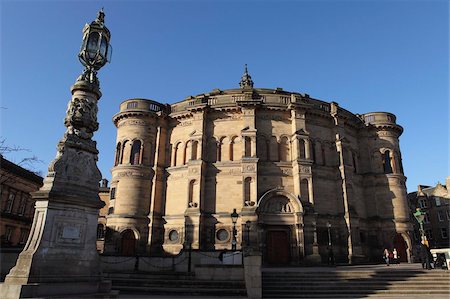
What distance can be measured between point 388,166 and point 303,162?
12.4 m

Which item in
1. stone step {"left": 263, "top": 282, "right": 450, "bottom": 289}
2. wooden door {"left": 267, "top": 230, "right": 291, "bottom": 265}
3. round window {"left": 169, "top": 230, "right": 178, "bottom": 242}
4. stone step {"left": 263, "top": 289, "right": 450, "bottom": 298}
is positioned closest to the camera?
stone step {"left": 263, "top": 289, "right": 450, "bottom": 298}

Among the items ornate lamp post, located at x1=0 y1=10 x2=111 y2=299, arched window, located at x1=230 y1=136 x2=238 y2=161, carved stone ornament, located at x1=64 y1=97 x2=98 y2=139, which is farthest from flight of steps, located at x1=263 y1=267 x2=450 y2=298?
arched window, located at x1=230 y1=136 x2=238 y2=161

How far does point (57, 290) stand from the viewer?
317 inches

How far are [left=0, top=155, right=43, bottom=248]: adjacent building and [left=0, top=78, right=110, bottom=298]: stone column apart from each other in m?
25.7

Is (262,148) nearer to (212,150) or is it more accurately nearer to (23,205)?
(212,150)

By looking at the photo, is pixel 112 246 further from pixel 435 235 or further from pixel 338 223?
pixel 435 235

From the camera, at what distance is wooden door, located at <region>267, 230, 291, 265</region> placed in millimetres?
26159

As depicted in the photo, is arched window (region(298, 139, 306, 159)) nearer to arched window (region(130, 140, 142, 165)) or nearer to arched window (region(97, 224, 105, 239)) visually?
arched window (region(130, 140, 142, 165))

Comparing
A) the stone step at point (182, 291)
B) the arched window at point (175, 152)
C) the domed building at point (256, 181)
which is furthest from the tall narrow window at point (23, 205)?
the stone step at point (182, 291)

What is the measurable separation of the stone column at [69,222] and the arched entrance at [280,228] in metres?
18.4

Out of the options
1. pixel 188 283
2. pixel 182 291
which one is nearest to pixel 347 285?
pixel 188 283

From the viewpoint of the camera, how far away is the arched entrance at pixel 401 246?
31305mm

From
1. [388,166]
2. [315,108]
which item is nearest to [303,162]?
[315,108]

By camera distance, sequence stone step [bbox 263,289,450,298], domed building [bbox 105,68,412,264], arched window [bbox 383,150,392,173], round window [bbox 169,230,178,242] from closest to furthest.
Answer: stone step [bbox 263,289,450,298]
domed building [bbox 105,68,412,264]
round window [bbox 169,230,178,242]
arched window [bbox 383,150,392,173]
